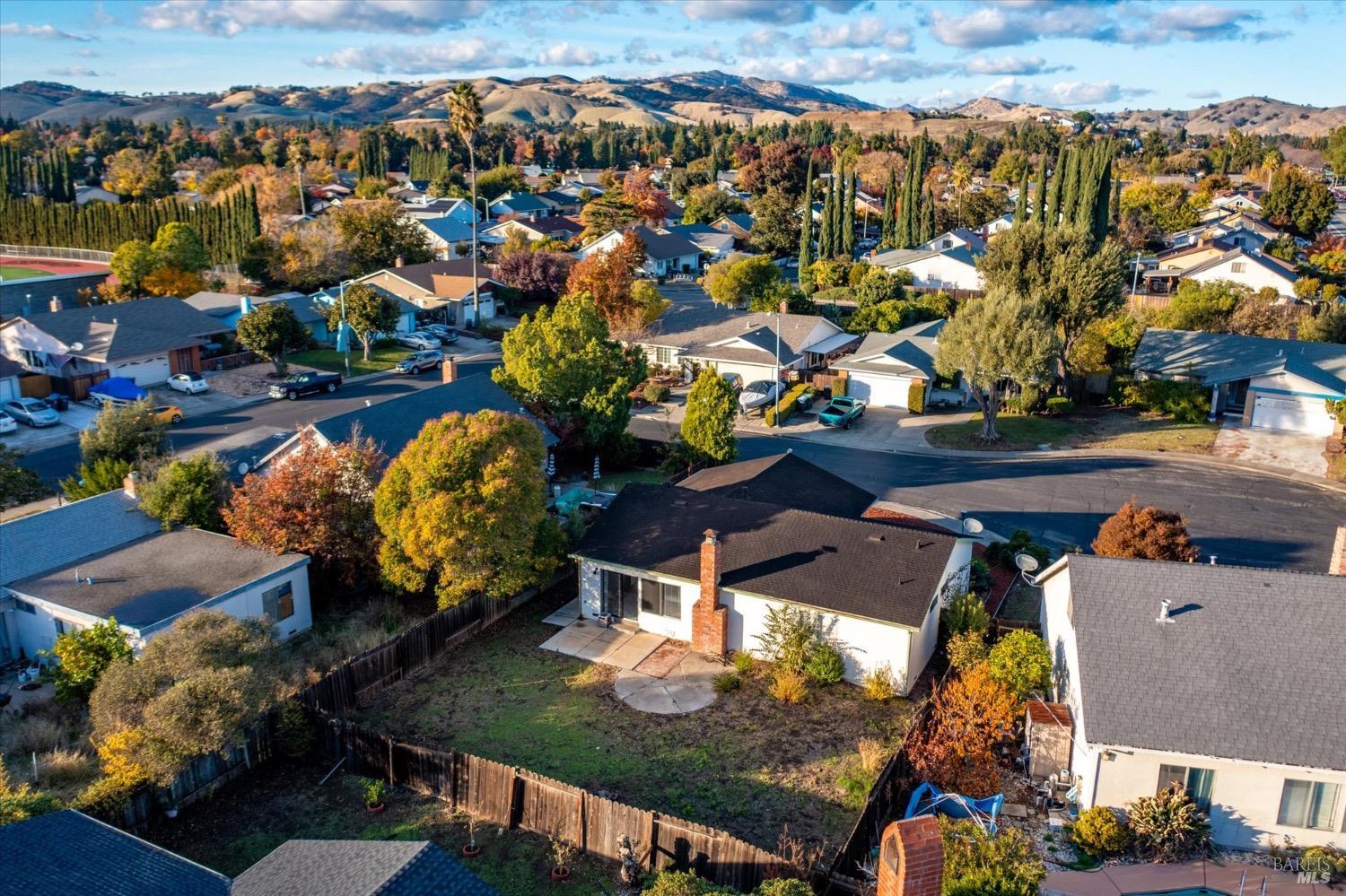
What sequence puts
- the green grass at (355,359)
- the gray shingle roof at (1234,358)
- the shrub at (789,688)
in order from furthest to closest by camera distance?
the green grass at (355,359)
the gray shingle roof at (1234,358)
the shrub at (789,688)

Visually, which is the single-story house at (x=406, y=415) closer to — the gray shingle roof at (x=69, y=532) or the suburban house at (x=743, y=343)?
the gray shingle roof at (x=69, y=532)

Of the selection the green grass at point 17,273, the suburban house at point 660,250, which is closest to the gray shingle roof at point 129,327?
the suburban house at point 660,250

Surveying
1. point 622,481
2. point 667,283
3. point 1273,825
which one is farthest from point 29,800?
point 667,283

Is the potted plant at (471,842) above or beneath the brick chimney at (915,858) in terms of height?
beneath

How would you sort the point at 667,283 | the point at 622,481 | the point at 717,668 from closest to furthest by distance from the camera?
the point at 717,668, the point at 622,481, the point at 667,283

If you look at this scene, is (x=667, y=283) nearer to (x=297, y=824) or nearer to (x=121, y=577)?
(x=121, y=577)

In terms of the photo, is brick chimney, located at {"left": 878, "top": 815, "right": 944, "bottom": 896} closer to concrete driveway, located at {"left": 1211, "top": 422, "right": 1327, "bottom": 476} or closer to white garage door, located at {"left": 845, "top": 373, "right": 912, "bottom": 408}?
concrete driveway, located at {"left": 1211, "top": 422, "right": 1327, "bottom": 476}
